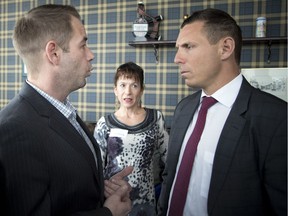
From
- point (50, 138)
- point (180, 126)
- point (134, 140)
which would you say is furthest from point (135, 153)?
point (50, 138)

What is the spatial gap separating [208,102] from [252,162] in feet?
1.20

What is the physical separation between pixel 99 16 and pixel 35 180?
2.96 metres

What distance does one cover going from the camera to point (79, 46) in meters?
1.20

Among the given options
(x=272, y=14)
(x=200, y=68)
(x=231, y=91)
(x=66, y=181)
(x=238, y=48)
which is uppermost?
(x=272, y=14)

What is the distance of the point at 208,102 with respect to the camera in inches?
52.9

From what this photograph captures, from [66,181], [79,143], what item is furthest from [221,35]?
[66,181]

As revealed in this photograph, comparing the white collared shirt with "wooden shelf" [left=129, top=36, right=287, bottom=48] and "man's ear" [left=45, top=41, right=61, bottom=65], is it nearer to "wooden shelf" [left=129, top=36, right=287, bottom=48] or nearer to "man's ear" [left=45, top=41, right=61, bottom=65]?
"man's ear" [left=45, top=41, right=61, bottom=65]

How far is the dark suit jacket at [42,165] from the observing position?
2.84 feet

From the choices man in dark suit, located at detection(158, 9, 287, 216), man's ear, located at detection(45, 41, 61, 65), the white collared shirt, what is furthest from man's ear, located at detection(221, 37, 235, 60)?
man's ear, located at detection(45, 41, 61, 65)

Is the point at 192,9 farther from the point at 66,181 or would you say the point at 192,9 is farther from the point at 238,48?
the point at 66,181

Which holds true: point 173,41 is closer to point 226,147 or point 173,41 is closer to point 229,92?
point 229,92

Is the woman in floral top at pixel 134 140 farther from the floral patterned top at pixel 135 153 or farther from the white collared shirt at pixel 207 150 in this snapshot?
the white collared shirt at pixel 207 150

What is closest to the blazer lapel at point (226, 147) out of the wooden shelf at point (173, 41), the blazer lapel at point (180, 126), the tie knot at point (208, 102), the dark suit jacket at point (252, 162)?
the dark suit jacket at point (252, 162)

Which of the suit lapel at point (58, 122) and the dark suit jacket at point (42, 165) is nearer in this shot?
the dark suit jacket at point (42, 165)
